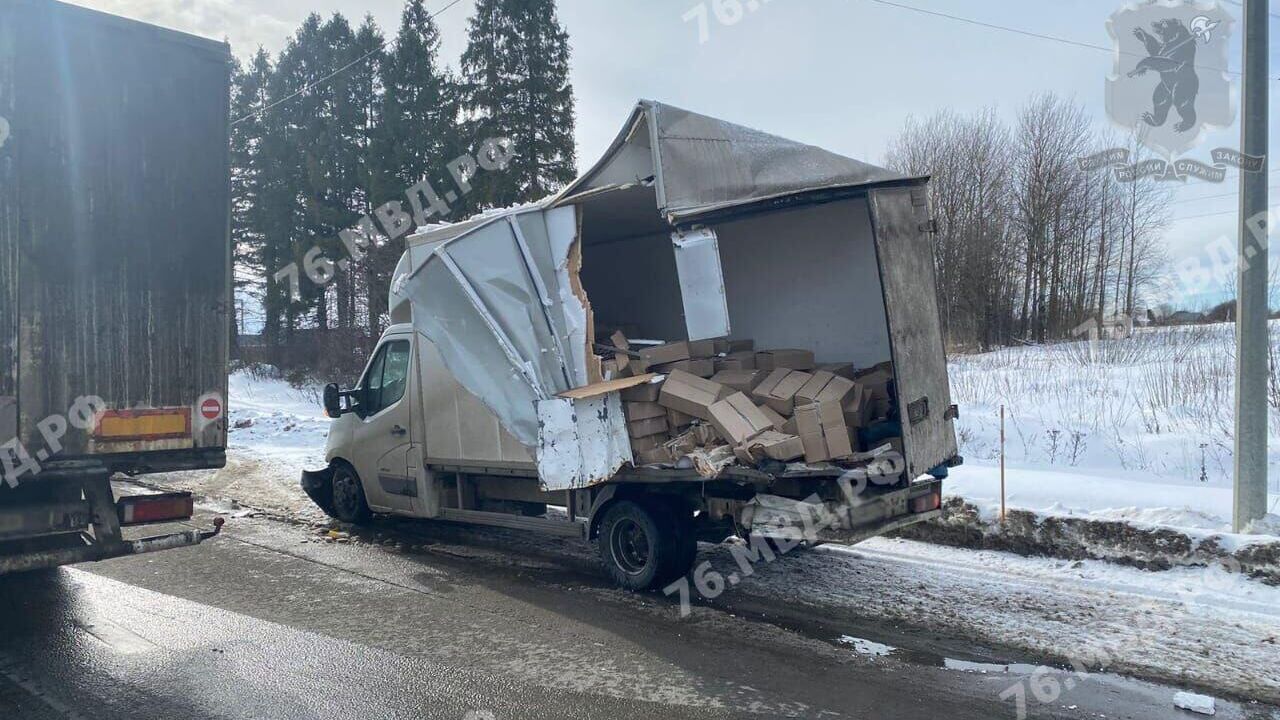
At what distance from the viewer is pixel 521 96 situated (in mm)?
28875

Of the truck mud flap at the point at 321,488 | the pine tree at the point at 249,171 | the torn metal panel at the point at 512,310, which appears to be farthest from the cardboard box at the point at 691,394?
the pine tree at the point at 249,171

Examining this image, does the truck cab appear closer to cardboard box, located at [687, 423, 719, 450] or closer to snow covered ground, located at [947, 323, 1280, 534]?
cardboard box, located at [687, 423, 719, 450]

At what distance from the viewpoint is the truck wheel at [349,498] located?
30.1 ft

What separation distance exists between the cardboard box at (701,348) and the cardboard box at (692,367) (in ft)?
0.31

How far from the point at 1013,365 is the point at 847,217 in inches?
464

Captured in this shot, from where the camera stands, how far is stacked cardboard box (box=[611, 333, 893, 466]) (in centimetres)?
614

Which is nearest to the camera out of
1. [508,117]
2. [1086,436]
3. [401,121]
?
[1086,436]

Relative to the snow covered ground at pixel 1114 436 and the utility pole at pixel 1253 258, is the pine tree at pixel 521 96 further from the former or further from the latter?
the utility pole at pixel 1253 258

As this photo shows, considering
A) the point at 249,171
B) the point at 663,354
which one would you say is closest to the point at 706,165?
the point at 663,354

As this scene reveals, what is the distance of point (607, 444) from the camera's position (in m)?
6.49

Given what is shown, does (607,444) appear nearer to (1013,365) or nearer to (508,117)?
(1013,365)

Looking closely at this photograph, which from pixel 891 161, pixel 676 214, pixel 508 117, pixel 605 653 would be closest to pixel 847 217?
pixel 676 214

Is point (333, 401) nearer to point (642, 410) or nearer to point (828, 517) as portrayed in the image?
point (642, 410)

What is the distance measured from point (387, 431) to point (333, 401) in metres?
0.74
